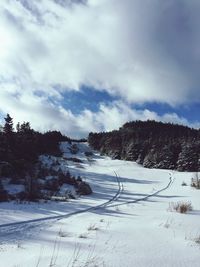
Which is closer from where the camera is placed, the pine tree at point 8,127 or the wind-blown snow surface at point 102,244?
the wind-blown snow surface at point 102,244

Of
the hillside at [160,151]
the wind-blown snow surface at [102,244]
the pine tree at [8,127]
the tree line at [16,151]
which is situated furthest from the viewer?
the hillside at [160,151]

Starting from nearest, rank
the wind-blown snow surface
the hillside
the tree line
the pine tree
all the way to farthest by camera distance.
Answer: the wind-blown snow surface
the tree line
the pine tree
the hillside

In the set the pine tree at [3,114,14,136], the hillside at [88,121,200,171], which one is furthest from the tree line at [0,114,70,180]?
the hillside at [88,121,200,171]

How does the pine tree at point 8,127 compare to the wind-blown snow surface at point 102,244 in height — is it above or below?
above

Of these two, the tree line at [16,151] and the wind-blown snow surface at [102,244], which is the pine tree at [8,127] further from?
the wind-blown snow surface at [102,244]

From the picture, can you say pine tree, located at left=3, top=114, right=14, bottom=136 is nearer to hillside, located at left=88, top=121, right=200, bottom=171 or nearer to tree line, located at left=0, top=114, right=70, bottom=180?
tree line, located at left=0, top=114, right=70, bottom=180

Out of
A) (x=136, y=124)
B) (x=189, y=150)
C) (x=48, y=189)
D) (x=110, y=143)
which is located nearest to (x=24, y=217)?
(x=48, y=189)

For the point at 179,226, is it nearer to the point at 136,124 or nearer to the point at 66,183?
the point at 66,183

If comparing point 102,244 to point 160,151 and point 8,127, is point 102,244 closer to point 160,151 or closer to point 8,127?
point 8,127

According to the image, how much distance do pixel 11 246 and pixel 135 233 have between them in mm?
3357

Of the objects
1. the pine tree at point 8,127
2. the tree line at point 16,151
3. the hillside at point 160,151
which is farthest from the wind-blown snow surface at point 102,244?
the hillside at point 160,151

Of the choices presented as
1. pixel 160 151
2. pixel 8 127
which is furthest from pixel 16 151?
pixel 160 151

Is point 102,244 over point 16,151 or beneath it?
beneath

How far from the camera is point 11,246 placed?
7824mm
